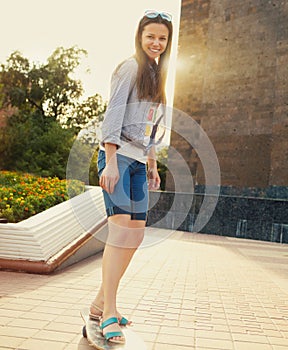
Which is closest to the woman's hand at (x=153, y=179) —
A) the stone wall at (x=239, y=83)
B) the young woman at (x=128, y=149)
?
the young woman at (x=128, y=149)

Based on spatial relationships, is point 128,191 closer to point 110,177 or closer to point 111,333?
point 110,177

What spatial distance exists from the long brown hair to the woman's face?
2 centimetres

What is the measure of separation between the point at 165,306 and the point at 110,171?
156 cm

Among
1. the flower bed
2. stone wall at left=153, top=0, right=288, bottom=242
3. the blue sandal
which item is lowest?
the blue sandal

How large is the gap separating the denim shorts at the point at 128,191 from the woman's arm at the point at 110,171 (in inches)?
1.4

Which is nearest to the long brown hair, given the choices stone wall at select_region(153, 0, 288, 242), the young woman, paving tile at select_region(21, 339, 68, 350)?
the young woman

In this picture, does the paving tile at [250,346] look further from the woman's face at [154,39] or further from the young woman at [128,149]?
the woman's face at [154,39]

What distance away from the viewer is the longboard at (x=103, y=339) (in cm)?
229

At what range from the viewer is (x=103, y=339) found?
7.72ft

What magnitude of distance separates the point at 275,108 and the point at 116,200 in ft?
43.6

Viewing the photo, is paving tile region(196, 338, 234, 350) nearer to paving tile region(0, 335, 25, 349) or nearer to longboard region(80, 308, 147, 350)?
longboard region(80, 308, 147, 350)

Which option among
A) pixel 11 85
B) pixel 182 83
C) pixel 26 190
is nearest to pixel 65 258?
pixel 26 190

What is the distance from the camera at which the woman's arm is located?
235cm

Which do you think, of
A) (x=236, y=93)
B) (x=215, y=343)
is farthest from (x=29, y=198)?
(x=236, y=93)
